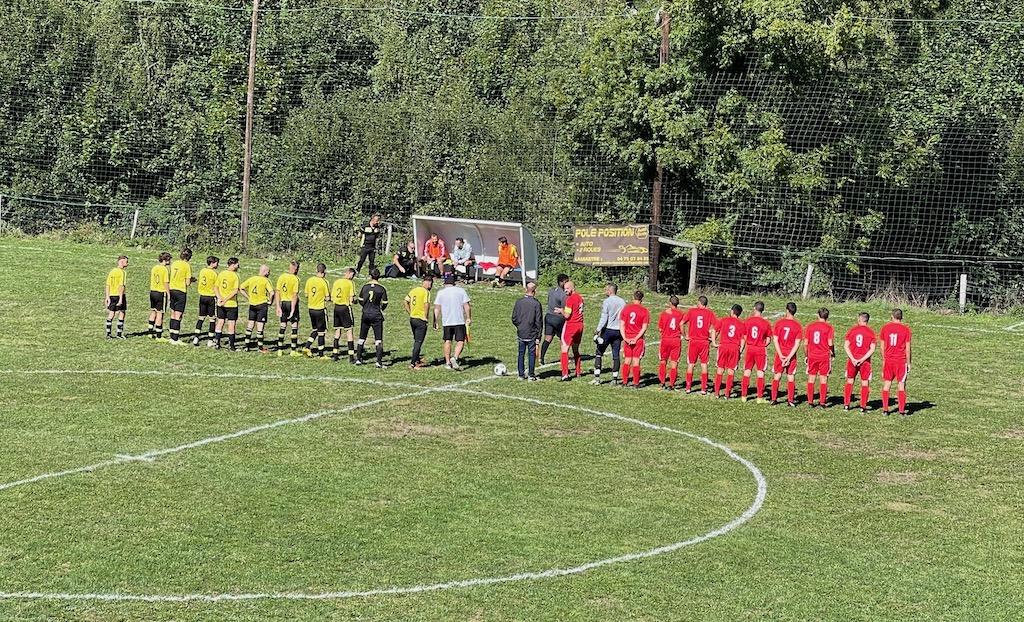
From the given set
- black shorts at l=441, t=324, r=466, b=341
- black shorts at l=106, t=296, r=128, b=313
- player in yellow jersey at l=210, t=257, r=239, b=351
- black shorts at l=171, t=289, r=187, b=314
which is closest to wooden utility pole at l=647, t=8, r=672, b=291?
black shorts at l=441, t=324, r=466, b=341

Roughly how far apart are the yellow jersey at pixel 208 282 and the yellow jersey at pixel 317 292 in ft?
7.28

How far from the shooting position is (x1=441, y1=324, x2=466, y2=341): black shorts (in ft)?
81.7

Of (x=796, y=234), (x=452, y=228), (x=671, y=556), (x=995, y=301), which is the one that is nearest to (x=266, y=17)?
(x=452, y=228)

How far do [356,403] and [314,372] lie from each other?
2924 mm

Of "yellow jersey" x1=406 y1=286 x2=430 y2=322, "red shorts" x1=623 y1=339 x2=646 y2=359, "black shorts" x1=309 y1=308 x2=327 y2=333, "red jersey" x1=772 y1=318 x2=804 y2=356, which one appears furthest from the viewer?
"black shorts" x1=309 y1=308 x2=327 y2=333

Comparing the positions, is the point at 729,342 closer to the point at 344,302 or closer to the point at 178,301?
the point at 344,302

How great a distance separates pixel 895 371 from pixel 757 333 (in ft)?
7.48

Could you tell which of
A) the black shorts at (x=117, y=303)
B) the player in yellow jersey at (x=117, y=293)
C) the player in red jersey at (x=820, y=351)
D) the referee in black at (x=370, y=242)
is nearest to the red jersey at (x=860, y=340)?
the player in red jersey at (x=820, y=351)

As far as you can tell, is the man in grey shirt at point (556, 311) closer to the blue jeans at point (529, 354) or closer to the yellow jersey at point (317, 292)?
the blue jeans at point (529, 354)

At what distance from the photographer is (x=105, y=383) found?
22578 mm

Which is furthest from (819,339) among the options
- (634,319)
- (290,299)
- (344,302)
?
(290,299)

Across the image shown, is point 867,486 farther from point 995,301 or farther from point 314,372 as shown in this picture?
point 995,301

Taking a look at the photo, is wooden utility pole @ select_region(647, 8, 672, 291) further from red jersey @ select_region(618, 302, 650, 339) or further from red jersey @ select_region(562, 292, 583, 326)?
red jersey @ select_region(618, 302, 650, 339)

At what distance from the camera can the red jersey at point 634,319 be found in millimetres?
23438
